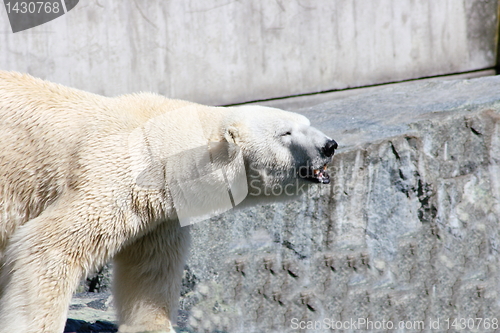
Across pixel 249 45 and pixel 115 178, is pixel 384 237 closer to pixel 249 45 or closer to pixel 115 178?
pixel 115 178

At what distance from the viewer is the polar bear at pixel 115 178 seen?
2729 millimetres

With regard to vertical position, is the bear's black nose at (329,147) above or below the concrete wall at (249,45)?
below

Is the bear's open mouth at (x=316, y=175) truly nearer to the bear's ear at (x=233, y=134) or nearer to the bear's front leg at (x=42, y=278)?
the bear's ear at (x=233, y=134)

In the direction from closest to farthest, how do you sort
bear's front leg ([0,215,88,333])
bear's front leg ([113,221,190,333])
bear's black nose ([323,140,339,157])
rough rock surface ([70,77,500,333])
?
bear's front leg ([0,215,88,333]), bear's black nose ([323,140,339,157]), bear's front leg ([113,221,190,333]), rough rock surface ([70,77,500,333])

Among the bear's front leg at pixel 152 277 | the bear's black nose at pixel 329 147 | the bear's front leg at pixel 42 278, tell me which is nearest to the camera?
the bear's front leg at pixel 42 278

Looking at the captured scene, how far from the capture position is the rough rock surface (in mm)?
3799

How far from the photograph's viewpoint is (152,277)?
3195 millimetres

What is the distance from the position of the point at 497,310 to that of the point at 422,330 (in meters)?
0.52

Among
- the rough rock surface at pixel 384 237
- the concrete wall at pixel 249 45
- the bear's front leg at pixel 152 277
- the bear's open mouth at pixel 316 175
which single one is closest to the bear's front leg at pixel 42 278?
the bear's front leg at pixel 152 277

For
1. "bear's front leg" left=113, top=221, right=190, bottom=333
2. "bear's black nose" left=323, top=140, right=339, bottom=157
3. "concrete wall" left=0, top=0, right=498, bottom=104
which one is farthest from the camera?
"concrete wall" left=0, top=0, right=498, bottom=104

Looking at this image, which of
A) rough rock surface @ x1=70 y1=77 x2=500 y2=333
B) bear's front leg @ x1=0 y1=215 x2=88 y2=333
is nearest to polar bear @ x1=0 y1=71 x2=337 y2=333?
bear's front leg @ x1=0 y1=215 x2=88 y2=333

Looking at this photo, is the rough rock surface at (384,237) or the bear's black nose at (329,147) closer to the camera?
the bear's black nose at (329,147)

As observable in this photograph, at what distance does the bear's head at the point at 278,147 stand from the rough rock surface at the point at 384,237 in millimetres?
928

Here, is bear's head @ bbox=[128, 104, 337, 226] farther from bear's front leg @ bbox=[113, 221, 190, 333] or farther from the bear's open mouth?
bear's front leg @ bbox=[113, 221, 190, 333]
